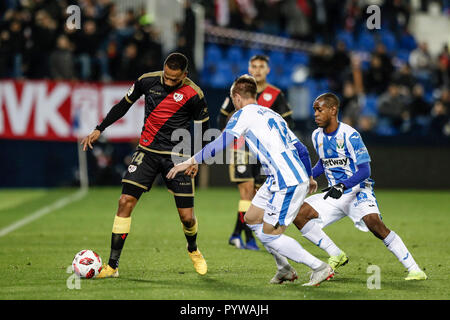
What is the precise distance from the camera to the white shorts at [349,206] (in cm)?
765

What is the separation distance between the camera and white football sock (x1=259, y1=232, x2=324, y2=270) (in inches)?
266

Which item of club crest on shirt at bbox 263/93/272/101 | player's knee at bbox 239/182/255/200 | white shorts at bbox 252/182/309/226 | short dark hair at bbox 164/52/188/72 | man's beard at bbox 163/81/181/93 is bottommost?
player's knee at bbox 239/182/255/200

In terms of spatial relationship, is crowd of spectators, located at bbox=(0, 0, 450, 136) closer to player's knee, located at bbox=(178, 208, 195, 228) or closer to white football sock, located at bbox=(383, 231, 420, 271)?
player's knee, located at bbox=(178, 208, 195, 228)

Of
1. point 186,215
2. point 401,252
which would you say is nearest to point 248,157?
point 186,215

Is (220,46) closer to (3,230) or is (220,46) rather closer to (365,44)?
(365,44)

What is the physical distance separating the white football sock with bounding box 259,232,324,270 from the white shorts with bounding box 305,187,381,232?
3.48 feet

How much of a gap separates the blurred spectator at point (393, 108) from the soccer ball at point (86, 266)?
44.1ft

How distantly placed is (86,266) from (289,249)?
1966 millimetres

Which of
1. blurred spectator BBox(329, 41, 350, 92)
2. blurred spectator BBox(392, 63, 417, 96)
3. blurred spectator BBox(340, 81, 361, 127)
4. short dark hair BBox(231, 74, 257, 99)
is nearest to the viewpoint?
short dark hair BBox(231, 74, 257, 99)

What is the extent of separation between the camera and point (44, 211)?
1430cm

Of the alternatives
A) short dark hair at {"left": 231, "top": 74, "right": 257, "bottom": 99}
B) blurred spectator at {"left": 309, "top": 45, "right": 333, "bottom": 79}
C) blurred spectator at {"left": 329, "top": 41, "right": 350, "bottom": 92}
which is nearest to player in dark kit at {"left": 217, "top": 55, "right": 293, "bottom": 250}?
short dark hair at {"left": 231, "top": 74, "right": 257, "bottom": 99}

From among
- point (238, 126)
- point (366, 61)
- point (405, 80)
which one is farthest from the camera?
point (366, 61)

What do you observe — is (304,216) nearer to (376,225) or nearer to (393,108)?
(376,225)

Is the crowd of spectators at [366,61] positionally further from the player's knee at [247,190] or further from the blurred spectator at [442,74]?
the player's knee at [247,190]
